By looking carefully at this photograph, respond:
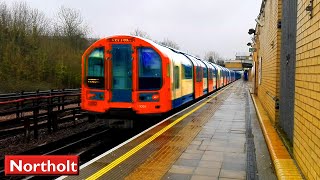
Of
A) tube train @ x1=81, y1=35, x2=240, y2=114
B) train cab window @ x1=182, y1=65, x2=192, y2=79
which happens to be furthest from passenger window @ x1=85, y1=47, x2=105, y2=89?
train cab window @ x1=182, y1=65, x2=192, y2=79

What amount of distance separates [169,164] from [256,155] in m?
1.75

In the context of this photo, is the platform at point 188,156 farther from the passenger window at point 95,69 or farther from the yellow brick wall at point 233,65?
the yellow brick wall at point 233,65

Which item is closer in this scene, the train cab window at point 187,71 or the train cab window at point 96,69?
the train cab window at point 96,69

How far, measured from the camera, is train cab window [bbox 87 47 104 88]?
34.0 feet

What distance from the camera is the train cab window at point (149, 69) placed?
1019 centimetres

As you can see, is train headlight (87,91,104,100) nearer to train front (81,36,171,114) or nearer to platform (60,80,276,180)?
train front (81,36,171,114)

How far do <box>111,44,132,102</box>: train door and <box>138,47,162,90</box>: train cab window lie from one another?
1.02 feet

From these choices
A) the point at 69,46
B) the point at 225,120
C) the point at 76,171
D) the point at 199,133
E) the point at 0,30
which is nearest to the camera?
the point at 76,171

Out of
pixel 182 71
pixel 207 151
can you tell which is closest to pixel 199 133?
pixel 207 151

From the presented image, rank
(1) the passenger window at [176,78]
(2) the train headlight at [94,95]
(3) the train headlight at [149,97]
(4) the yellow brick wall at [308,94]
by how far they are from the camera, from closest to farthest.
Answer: (4) the yellow brick wall at [308,94]
(3) the train headlight at [149,97]
(2) the train headlight at [94,95]
(1) the passenger window at [176,78]

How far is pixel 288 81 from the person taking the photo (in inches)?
278

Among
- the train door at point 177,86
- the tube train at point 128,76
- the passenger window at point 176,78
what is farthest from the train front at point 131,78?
the passenger window at point 176,78

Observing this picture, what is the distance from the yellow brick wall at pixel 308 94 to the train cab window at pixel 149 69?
5173 millimetres

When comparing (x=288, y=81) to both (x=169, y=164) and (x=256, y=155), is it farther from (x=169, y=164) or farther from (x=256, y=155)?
(x=169, y=164)
